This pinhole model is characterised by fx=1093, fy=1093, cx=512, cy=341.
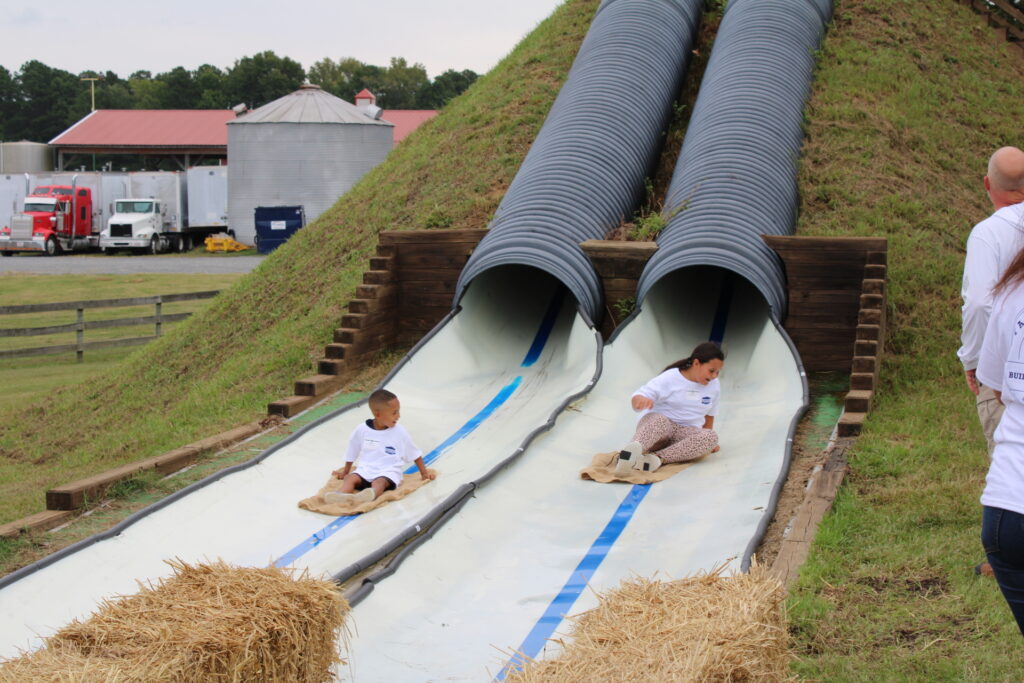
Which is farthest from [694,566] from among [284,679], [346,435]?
[346,435]

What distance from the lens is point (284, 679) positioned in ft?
14.0

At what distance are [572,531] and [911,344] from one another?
4.43 metres

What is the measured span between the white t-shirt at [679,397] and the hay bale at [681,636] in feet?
10.6

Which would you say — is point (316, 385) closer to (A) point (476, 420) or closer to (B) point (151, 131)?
(A) point (476, 420)

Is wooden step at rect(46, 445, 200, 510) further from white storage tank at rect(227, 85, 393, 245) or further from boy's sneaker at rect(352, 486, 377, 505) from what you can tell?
white storage tank at rect(227, 85, 393, 245)

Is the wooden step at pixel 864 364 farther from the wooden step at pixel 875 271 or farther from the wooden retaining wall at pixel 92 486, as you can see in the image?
the wooden retaining wall at pixel 92 486

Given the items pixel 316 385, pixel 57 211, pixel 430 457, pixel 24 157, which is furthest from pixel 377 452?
pixel 24 157

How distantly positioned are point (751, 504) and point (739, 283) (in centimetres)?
484

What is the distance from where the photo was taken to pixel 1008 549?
283 cm

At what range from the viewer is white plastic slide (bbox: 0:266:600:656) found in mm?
6043

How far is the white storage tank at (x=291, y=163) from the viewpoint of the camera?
1561 inches

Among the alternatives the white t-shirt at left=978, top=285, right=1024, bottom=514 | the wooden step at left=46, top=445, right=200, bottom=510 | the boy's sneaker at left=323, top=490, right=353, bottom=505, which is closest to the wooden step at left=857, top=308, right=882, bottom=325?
the boy's sneaker at left=323, top=490, right=353, bottom=505

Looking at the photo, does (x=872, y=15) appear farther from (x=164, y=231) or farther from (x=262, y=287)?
(x=164, y=231)

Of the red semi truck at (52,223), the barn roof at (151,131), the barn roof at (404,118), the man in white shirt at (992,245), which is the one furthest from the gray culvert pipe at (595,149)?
the barn roof at (151,131)
